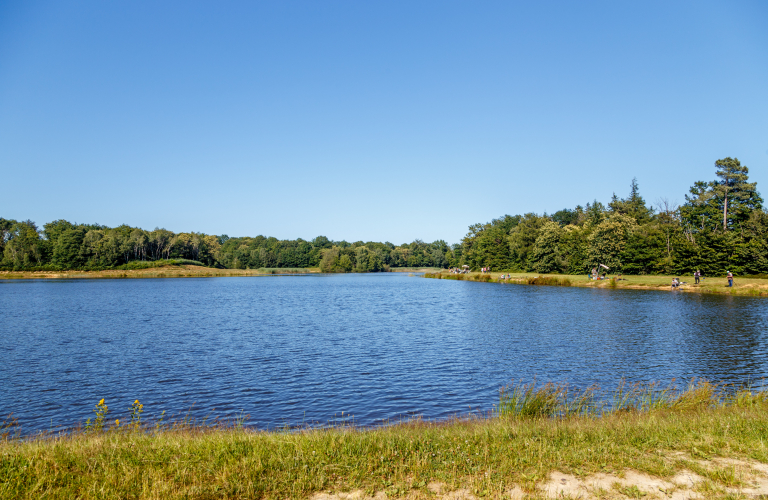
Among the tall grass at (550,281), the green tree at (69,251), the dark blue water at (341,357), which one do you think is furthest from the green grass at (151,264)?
the tall grass at (550,281)

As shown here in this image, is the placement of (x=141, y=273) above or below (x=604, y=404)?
above

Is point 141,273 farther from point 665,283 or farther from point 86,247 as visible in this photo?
point 665,283

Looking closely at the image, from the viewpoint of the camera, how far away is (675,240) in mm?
71438

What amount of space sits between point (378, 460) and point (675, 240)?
78496 millimetres

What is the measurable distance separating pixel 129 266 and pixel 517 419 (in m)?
139

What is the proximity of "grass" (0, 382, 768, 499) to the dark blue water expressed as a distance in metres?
5.10

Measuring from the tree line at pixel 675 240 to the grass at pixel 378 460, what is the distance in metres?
66.5

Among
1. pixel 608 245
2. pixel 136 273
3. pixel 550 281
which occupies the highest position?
pixel 608 245

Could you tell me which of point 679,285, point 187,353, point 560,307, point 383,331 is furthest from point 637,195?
point 187,353

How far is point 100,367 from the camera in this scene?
805 inches

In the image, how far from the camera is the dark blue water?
15.5 metres

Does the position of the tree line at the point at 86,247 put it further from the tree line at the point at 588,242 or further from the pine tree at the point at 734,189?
the pine tree at the point at 734,189

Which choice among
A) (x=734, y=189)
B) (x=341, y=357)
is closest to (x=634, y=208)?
(x=734, y=189)

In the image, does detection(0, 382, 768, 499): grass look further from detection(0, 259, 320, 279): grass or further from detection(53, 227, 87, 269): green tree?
detection(53, 227, 87, 269): green tree
